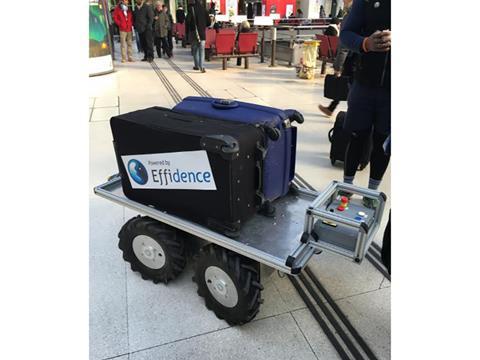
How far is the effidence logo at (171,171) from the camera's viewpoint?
4.69ft

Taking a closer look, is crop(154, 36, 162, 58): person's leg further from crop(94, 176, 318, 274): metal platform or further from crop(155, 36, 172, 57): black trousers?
crop(94, 176, 318, 274): metal platform

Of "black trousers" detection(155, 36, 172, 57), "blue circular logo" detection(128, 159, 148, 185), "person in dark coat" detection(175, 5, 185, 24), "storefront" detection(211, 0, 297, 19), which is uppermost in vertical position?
"storefront" detection(211, 0, 297, 19)

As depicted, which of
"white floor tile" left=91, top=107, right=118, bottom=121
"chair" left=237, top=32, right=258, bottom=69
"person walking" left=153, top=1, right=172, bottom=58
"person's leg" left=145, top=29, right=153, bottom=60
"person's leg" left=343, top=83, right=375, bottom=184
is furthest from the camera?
"person walking" left=153, top=1, right=172, bottom=58

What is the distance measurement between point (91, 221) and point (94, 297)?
748mm

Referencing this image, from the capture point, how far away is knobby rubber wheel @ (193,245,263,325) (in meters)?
1.46

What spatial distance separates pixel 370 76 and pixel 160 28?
9518 mm

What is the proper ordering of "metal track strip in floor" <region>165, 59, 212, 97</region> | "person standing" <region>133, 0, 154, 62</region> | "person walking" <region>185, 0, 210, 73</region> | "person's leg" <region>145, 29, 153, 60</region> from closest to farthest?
"metal track strip in floor" <region>165, 59, 212, 97</region> < "person walking" <region>185, 0, 210, 73</region> < "person standing" <region>133, 0, 154, 62</region> < "person's leg" <region>145, 29, 153, 60</region>

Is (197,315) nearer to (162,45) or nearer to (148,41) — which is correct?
(148,41)

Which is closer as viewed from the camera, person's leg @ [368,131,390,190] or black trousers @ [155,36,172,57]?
person's leg @ [368,131,390,190]

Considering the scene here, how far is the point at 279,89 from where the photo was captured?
625 cm

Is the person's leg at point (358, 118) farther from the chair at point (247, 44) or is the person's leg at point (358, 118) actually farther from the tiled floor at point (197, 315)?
the chair at point (247, 44)

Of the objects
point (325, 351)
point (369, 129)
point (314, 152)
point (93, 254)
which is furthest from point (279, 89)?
point (325, 351)

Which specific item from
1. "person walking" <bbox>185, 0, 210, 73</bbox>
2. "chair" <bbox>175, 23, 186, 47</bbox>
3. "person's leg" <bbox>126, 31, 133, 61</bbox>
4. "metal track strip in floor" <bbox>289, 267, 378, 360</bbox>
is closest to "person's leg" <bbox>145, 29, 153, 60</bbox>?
"person's leg" <bbox>126, 31, 133, 61</bbox>

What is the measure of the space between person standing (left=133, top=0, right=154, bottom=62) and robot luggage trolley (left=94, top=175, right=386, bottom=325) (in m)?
8.52
